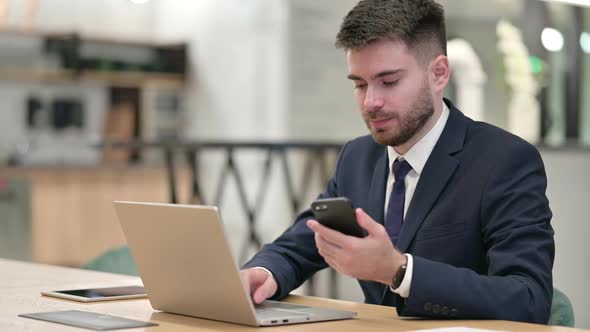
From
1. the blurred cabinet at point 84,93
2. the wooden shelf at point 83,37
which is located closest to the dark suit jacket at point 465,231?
the blurred cabinet at point 84,93

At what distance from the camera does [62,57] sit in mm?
7863

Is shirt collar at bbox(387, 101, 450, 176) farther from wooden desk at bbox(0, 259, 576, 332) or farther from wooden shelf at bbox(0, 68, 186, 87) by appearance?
wooden shelf at bbox(0, 68, 186, 87)

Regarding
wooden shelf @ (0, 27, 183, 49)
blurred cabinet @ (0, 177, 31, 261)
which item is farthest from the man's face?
wooden shelf @ (0, 27, 183, 49)

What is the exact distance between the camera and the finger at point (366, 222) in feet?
5.10

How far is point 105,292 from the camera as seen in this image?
6.82 ft

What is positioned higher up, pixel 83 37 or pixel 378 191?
pixel 83 37

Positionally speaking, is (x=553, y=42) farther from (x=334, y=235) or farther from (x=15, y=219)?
(x=334, y=235)

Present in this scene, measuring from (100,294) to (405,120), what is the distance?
708mm

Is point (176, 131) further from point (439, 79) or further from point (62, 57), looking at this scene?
point (439, 79)

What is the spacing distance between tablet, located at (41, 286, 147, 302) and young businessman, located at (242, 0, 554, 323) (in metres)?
0.25

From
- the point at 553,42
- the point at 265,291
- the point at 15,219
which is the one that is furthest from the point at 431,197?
the point at 15,219

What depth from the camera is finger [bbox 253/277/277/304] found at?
190 centimetres

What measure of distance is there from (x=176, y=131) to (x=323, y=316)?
6.83 m

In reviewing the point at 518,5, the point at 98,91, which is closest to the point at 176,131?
the point at 98,91
